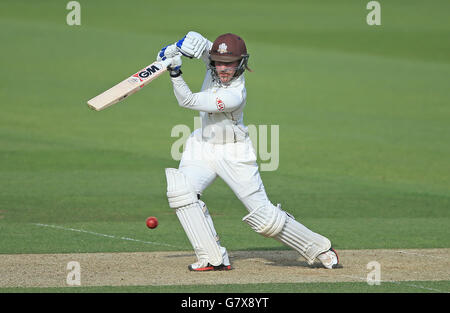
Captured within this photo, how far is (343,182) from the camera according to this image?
529 inches

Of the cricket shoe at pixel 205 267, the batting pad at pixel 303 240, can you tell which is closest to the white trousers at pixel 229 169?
the batting pad at pixel 303 240

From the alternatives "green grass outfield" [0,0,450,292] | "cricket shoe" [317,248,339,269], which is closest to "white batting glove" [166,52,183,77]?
"green grass outfield" [0,0,450,292]

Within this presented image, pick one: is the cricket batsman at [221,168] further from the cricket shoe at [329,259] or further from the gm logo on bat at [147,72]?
the gm logo on bat at [147,72]

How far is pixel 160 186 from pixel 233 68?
18.3 feet

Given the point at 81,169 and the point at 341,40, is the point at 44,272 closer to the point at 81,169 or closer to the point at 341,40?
the point at 81,169

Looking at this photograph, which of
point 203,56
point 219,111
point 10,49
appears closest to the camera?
point 219,111

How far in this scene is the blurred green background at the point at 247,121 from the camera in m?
10.3

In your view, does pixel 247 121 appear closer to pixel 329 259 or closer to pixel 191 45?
pixel 329 259

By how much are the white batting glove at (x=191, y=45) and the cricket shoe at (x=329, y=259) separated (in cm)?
206

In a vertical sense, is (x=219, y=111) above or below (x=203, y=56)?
below

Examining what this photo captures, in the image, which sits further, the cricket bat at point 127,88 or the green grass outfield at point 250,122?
the green grass outfield at point 250,122

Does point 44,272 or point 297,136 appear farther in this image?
point 297,136

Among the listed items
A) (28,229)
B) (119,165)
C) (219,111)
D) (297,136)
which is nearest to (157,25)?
(297,136)

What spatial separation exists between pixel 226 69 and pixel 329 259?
6.24 ft
